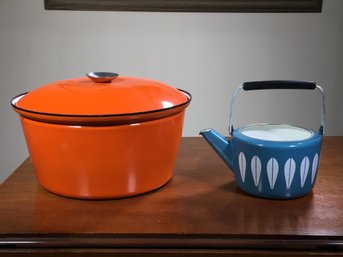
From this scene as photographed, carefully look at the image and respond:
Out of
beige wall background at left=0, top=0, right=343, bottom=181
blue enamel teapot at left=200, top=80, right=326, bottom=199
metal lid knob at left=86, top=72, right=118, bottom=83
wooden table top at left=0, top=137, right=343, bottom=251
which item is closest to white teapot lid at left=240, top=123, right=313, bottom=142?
blue enamel teapot at left=200, top=80, right=326, bottom=199

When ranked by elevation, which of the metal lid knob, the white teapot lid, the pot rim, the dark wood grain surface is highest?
the dark wood grain surface

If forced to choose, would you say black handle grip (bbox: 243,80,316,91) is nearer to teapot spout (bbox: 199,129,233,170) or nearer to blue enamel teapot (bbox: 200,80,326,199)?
blue enamel teapot (bbox: 200,80,326,199)

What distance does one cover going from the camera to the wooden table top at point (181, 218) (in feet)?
1.83

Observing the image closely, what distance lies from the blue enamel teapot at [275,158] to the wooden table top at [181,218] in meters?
0.02

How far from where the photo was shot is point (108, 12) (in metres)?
1.29

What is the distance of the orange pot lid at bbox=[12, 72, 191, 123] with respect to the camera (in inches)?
23.4

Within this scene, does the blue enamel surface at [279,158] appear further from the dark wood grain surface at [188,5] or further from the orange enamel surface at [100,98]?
the dark wood grain surface at [188,5]

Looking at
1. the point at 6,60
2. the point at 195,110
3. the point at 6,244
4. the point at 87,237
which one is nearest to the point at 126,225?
the point at 87,237

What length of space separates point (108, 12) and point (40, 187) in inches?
29.3

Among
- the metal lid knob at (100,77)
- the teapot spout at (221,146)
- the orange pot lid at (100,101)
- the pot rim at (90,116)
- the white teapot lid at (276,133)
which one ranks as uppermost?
the metal lid knob at (100,77)

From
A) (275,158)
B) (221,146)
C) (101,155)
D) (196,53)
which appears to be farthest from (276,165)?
(196,53)

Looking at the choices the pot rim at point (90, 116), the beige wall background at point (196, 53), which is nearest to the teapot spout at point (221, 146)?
the pot rim at point (90, 116)

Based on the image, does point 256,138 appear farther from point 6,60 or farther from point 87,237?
point 6,60

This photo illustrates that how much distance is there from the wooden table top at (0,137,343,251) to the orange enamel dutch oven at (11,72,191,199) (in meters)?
0.03
